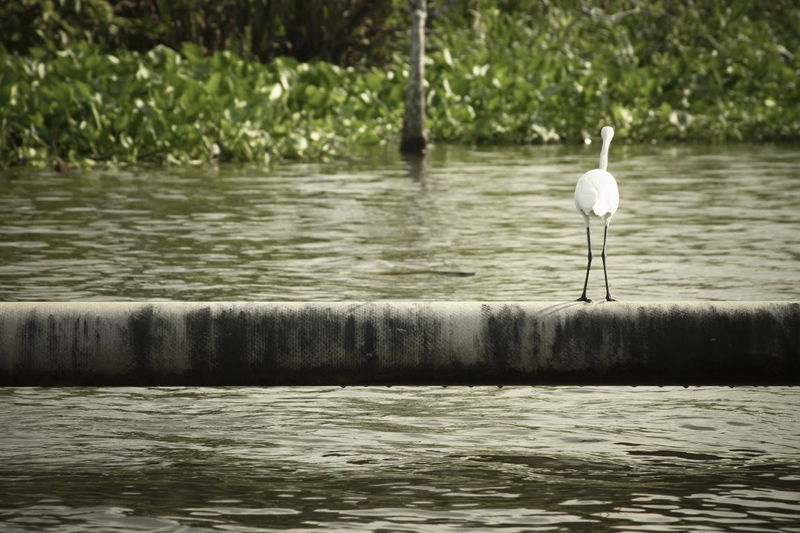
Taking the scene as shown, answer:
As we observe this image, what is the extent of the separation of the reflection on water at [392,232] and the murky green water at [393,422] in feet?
0.13

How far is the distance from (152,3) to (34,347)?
61.8ft

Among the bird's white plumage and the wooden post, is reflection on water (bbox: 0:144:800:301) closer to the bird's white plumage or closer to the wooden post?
the wooden post

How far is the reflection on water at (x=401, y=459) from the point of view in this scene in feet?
14.3

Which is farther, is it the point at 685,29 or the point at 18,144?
the point at 685,29

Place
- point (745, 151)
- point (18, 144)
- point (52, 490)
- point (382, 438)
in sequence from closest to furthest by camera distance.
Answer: point (52, 490) < point (382, 438) < point (18, 144) < point (745, 151)

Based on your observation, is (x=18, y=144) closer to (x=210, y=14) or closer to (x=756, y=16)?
(x=210, y=14)

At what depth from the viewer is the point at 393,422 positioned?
5.58m

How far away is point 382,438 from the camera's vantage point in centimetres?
532

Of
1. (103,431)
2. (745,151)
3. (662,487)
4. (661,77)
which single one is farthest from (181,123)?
(662,487)

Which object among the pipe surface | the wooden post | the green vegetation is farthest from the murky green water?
the wooden post

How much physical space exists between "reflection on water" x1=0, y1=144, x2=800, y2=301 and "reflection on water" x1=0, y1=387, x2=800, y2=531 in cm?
225

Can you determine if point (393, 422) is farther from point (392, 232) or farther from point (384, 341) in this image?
point (392, 232)

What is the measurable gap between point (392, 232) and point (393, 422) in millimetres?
5622

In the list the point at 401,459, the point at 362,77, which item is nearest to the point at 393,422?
the point at 401,459
